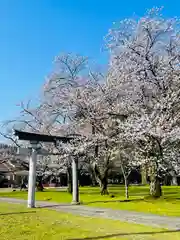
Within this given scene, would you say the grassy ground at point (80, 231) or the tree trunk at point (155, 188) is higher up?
the tree trunk at point (155, 188)

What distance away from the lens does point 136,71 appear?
59.1ft

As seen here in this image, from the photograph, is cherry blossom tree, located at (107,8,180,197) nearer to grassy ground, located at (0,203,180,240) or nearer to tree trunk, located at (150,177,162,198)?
tree trunk, located at (150,177,162,198)

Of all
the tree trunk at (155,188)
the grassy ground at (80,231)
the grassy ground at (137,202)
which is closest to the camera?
the grassy ground at (80,231)

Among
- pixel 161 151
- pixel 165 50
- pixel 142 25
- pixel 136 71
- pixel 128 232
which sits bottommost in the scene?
pixel 128 232

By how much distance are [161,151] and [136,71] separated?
4.84 metres

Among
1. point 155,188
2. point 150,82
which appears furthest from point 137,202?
point 150,82

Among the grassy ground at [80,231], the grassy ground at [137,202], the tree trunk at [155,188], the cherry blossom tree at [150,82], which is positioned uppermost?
the cherry blossom tree at [150,82]

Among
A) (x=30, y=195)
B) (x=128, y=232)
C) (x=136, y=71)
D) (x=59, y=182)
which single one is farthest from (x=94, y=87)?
(x=59, y=182)

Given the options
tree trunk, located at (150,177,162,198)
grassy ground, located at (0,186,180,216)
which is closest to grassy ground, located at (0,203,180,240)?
grassy ground, located at (0,186,180,216)

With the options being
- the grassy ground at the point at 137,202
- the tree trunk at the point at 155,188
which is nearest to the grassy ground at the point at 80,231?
the grassy ground at the point at 137,202

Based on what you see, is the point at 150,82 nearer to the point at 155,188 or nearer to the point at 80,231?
the point at 155,188

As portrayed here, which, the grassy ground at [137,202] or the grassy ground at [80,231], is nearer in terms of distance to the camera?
the grassy ground at [80,231]

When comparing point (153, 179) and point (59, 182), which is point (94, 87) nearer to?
Answer: point (153, 179)

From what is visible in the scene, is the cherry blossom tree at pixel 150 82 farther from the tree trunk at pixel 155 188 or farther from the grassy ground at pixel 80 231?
the grassy ground at pixel 80 231
